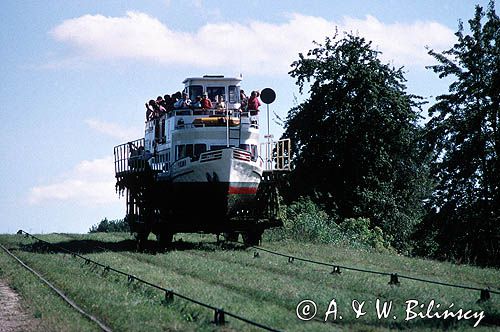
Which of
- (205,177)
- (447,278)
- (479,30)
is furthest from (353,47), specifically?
(447,278)

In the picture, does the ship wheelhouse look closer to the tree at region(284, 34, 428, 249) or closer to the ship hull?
the ship hull

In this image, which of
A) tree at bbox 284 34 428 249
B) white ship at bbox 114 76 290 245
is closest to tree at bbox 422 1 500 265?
tree at bbox 284 34 428 249

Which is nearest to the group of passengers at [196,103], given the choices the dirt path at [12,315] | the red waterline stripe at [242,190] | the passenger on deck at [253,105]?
the passenger on deck at [253,105]

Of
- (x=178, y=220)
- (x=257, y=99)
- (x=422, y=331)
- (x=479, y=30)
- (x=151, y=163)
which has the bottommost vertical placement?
(x=422, y=331)

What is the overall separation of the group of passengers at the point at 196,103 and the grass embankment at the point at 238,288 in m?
5.29

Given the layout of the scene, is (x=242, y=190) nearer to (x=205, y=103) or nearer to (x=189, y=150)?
(x=189, y=150)

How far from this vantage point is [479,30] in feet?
139

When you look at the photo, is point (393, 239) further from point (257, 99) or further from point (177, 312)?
point (177, 312)

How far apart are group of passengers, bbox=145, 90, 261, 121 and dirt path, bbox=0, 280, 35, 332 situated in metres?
12.3

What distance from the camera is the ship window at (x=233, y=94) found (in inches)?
1258

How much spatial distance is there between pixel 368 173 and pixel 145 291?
3534cm

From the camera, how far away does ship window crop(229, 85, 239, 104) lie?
31953 mm

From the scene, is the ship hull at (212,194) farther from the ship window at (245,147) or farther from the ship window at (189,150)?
the ship window at (245,147)

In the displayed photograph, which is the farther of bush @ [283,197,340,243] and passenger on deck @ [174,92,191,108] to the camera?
bush @ [283,197,340,243]
